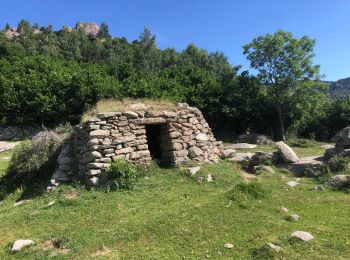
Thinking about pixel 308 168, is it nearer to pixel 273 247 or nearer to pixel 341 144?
pixel 341 144

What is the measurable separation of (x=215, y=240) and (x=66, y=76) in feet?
80.3

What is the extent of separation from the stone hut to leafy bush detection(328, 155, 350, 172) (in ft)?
12.0

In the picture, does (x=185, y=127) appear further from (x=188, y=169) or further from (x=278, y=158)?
(x=278, y=158)

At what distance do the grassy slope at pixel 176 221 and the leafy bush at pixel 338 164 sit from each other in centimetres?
139

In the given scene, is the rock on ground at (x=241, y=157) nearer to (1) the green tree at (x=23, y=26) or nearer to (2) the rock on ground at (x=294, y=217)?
Result: (2) the rock on ground at (x=294, y=217)

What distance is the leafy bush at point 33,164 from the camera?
389 inches

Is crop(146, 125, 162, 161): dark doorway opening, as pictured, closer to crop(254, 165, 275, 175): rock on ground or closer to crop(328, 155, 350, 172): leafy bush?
crop(254, 165, 275, 175): rock on ground

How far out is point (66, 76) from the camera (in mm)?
27609

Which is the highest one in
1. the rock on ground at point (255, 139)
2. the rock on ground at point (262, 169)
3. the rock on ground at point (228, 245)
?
the rock on ground at point (255, 139)

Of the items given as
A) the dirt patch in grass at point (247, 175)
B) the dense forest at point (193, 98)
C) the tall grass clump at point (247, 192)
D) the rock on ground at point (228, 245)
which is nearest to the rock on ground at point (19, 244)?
the rock on ground at point (228, 245)

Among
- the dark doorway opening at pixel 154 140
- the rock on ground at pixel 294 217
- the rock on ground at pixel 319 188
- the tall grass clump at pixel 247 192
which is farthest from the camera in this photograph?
the dark doorway opening at pixel 154 140

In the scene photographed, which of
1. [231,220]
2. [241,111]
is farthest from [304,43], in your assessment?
[231,220]

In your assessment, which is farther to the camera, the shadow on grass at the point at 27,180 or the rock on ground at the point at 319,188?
the shadow on grass at the point at 27,180

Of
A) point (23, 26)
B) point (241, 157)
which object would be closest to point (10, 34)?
point (23, 26)
